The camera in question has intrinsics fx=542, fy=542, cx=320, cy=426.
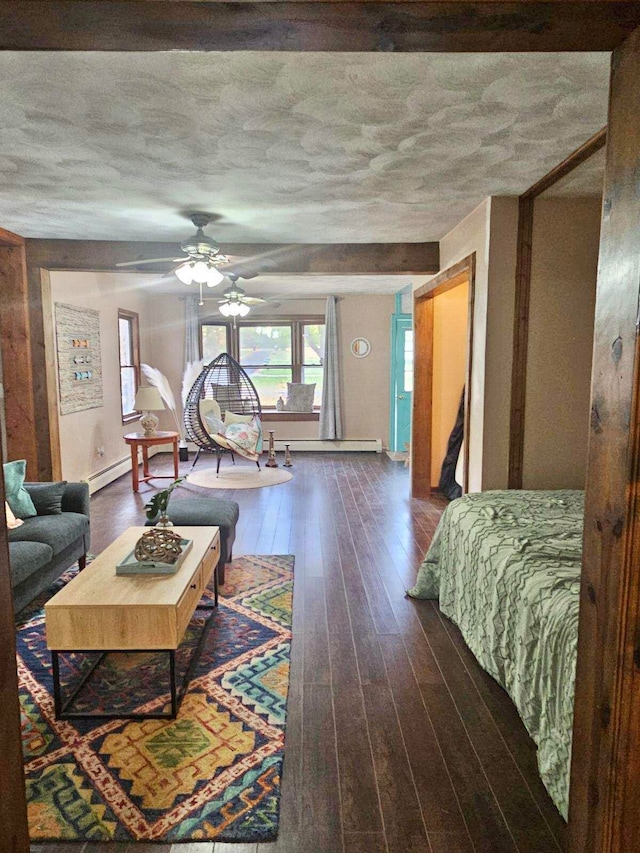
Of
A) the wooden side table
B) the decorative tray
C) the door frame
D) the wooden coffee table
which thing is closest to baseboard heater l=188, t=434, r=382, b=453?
the wooden side table

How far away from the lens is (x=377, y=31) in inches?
39.0

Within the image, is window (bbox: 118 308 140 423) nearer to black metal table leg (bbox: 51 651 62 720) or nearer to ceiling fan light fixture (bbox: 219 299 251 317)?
ceiling fan light fixture (bbox: 219 299 251 317)

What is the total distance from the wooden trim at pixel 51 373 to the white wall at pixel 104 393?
378mm

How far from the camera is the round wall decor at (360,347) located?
825 centimetres

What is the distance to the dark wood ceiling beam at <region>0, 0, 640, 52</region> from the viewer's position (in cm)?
94

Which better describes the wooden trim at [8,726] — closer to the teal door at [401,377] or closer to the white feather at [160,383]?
the white feather at [160,383]

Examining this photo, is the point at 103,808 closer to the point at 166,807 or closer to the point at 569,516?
the point at 166,807

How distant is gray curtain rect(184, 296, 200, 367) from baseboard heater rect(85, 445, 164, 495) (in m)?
1.86

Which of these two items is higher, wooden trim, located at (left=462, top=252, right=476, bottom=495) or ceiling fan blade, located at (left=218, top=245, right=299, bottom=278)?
ceiling fan blade, located at (left=218, top=245, right=299, bottom=278)

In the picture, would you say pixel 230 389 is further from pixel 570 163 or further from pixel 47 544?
pixel 570 163

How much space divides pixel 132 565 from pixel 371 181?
2.36 m

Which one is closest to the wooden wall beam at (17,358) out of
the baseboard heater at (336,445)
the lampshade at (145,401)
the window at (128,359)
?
the lampshade at (145,401)

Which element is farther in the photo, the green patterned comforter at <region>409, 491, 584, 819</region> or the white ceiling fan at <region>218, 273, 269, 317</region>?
the white ceiling fan at <region>218, 273, 269, 317</region>

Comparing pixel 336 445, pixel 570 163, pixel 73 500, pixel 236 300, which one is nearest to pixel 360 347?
pixel 336 445
